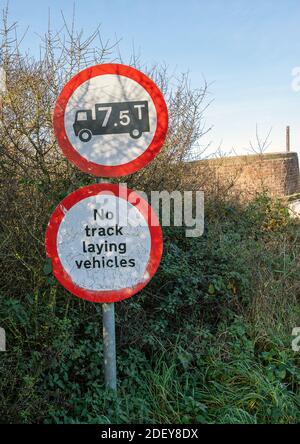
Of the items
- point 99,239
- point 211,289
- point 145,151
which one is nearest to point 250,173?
point 211,289

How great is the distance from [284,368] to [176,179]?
8.39 feet

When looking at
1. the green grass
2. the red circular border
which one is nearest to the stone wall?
the green grass

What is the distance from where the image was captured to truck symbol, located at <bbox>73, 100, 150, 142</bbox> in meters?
2.60

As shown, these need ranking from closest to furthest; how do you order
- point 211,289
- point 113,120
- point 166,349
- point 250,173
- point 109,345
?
point 113,120
point 109,345
point 166,349
point 211,289
point 250,173

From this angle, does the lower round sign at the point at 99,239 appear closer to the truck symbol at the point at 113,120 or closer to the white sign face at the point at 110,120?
the white sign face at the point at 110,120

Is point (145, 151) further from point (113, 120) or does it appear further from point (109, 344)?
point (109, 344)

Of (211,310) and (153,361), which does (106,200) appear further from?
(211,310)

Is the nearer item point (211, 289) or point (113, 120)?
point (113, 120)

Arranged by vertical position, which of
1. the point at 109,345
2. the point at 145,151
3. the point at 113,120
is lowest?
the point at 109,345

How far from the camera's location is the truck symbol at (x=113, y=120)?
2.60 m

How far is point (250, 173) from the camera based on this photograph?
9047 mm

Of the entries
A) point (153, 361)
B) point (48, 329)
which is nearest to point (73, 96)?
point (48, 329)

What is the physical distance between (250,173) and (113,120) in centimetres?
687

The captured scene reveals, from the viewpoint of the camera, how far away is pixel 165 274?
3.62 metres
